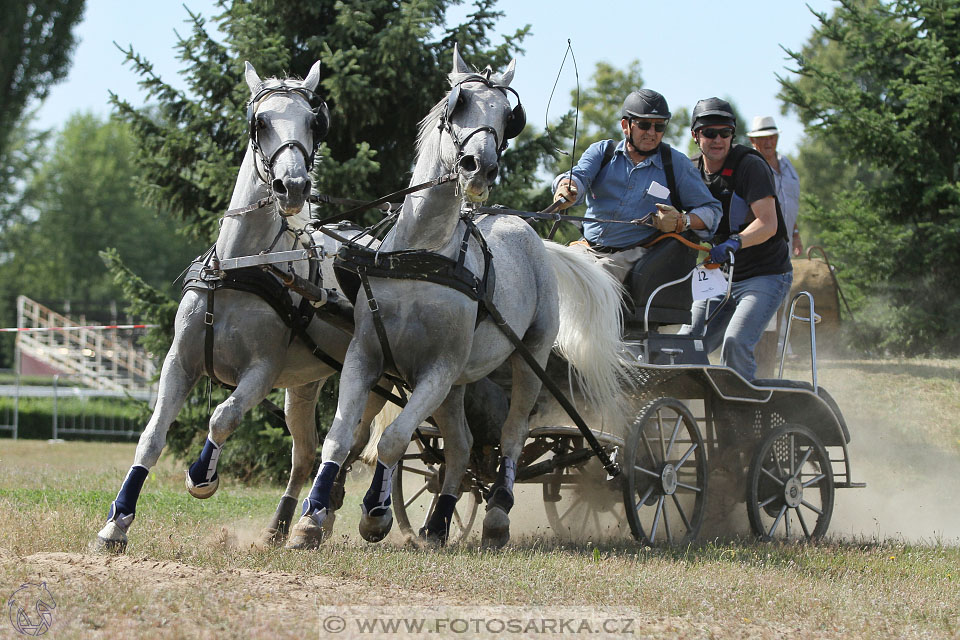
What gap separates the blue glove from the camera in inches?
270

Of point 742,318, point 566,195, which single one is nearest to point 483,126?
point 566,195

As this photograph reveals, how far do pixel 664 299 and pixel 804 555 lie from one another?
5.89 ft

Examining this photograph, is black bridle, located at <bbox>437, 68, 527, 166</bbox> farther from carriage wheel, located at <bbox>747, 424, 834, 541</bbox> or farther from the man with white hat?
the man with white hat

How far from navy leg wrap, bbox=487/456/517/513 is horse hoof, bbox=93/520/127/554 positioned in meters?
2.06

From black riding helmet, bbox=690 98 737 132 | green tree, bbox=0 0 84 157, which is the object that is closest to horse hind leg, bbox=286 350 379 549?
black riding helmet, bbox=690 98 737 132

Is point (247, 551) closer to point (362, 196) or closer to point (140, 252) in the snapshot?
point (362, 196)

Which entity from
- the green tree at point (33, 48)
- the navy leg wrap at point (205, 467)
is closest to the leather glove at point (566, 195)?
the navy leg wrap at point (205, 467)

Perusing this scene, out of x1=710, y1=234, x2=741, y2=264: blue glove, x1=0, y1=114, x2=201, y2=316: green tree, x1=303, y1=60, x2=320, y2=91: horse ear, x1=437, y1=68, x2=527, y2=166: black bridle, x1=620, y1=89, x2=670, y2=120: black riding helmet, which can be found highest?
x1=0, y1=114, x2=201, y2=316: green tree

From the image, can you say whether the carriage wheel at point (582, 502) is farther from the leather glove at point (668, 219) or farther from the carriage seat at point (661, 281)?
the leather glove at point (668, 219)

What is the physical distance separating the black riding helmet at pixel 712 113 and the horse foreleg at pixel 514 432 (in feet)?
6.62

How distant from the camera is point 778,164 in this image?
10227 millimetres

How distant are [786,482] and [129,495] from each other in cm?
426

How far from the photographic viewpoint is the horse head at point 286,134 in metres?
4.98

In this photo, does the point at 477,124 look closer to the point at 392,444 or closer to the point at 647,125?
the point at 392,444
